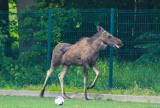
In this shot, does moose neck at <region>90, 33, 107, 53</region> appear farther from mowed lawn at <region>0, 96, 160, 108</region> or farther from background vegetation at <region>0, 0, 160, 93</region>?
mowed lawn at <region>0, 96, 160, 108</region>

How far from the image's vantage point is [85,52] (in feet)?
74.2

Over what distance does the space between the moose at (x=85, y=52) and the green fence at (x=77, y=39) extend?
110 cm

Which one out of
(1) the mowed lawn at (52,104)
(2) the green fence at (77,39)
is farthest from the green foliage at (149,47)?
(1) the mowed lawn at (52,104)

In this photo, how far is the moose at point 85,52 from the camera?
74.2 feet

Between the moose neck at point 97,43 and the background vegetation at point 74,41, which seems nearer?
the moose neck at point 97,43

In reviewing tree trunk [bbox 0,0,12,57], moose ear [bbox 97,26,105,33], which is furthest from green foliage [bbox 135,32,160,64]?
tree trunk [bbox 0,0,12,57]

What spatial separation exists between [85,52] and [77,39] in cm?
223

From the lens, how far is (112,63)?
24.1m

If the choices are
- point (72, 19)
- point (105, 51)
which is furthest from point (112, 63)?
point (72, 19)

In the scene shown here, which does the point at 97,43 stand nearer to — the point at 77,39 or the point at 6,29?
the point at 77,39

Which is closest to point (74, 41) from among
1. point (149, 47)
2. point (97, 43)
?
point (97, 43)

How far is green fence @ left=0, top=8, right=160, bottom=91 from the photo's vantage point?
24.0 meters

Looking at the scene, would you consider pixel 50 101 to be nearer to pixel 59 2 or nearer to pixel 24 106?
pixel 24 106

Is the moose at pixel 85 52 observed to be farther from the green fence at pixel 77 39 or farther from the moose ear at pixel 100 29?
the green fence at pixel 77 39
